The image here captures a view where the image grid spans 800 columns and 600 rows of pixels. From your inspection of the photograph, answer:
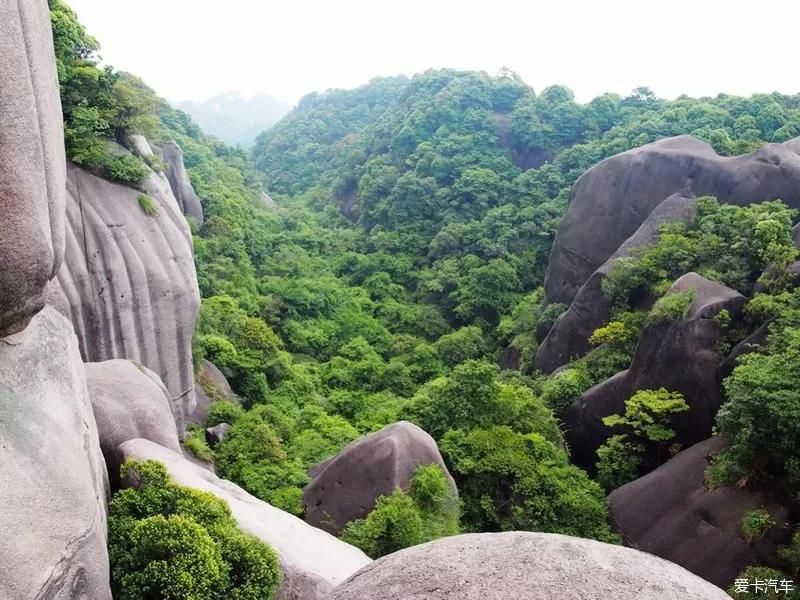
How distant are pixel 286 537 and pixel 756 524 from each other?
26.2 feet

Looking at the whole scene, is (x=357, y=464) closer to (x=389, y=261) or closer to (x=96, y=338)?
(x=96, y=338)

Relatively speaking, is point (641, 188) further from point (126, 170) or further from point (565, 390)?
point (126, 170)

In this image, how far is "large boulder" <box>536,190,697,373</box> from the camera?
19.1 metres

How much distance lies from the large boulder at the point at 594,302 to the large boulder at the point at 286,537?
12645mm

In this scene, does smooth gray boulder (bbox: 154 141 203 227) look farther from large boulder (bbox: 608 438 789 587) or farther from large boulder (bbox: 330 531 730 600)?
large boulder (bbox: 330 531 730 600)

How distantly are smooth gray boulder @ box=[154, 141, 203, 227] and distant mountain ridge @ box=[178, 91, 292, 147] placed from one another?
92.4 m

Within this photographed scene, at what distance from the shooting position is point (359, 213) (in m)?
38.9

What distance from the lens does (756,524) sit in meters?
10.2

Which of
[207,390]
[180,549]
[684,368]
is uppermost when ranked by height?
[180,549]

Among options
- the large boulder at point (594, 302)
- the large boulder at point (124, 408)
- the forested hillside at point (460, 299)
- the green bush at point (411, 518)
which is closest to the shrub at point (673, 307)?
the forested hillside at point (460, 299)

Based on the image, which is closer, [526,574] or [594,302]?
[526,574]

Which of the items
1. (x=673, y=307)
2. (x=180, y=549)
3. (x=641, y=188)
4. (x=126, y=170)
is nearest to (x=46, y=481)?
(x=180, y=549)

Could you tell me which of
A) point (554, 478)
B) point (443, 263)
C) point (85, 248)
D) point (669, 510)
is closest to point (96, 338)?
point (85, 248)

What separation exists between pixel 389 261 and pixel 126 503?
24444 mm
